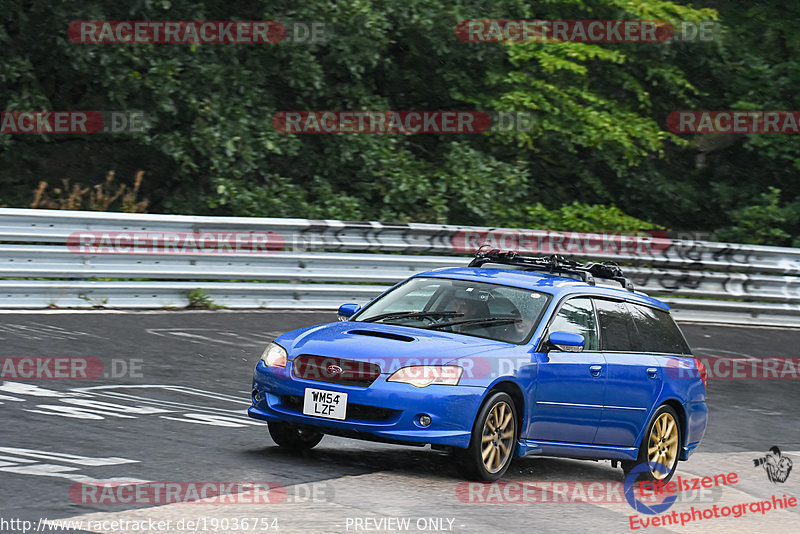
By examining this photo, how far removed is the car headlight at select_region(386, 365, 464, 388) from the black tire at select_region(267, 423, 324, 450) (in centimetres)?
87

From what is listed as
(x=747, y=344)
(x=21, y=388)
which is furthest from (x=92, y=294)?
(x=747, y=344)

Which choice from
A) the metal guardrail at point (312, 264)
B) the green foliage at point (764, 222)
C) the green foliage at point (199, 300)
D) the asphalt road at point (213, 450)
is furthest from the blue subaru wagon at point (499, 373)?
the green foliage at point (764, 222)

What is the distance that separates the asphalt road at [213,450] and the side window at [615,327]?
1046 mm

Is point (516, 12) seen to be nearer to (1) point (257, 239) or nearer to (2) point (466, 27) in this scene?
(2) point (466, 27)

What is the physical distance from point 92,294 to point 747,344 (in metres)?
9.61

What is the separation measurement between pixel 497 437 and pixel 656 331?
2347 mm

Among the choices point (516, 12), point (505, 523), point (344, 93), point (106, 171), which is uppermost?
point (516, 12)

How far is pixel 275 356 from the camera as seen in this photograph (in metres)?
8.45

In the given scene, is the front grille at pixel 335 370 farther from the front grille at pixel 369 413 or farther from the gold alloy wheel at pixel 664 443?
the gold alloy wheel at pixel 664 443

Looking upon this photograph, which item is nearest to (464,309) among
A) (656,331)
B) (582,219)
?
(656,331)

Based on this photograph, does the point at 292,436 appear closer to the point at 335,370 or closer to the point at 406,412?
the point at 335,370

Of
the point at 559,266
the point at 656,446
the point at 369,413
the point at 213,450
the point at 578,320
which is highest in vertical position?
the point at 559,266

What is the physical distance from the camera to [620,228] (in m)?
23.5

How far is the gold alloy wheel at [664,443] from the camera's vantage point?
956cm
